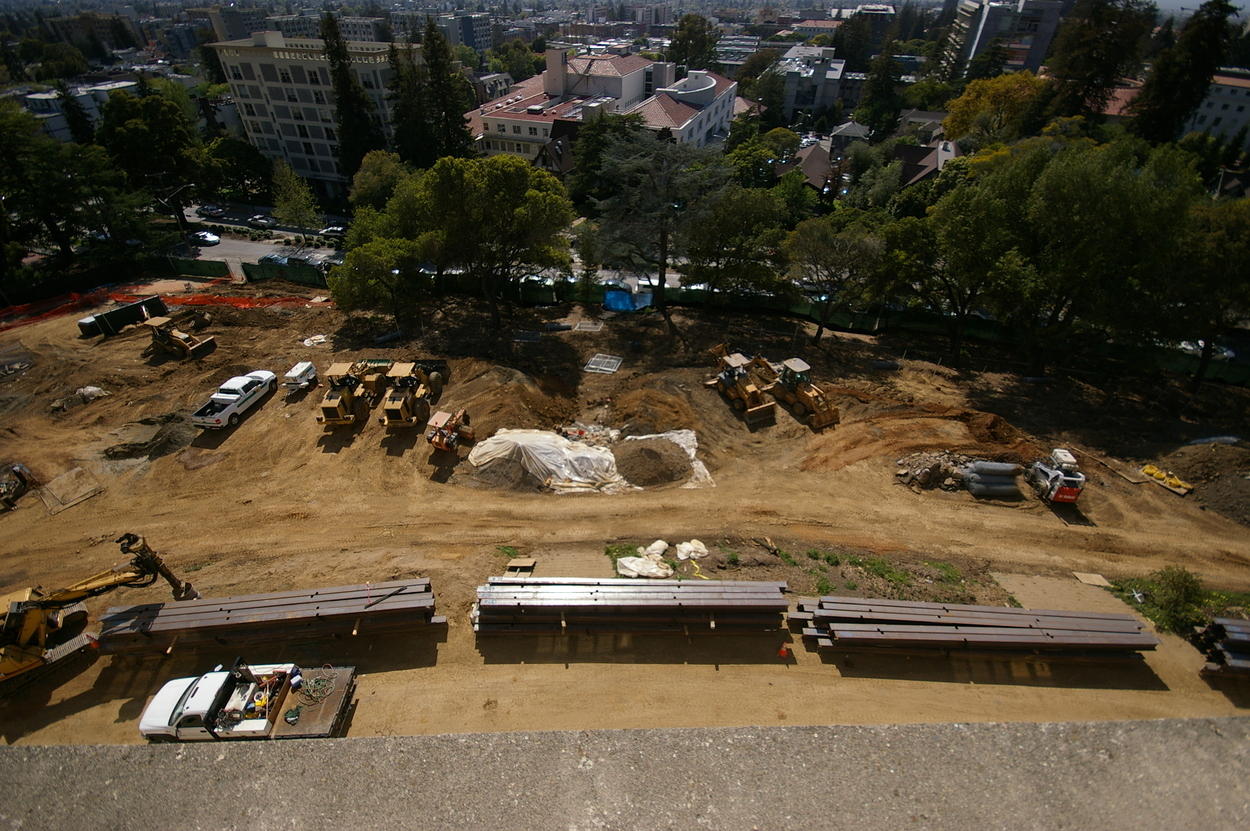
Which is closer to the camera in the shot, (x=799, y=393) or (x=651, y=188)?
(x=799, y=393)

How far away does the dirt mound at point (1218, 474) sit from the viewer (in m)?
18.3

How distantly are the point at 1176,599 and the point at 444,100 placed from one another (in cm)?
6667

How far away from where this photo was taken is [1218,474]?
19.3 metres

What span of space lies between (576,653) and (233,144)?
71.8 m

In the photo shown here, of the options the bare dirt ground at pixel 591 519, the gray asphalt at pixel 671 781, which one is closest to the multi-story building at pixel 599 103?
the bare dirt ground at pixel 591 519

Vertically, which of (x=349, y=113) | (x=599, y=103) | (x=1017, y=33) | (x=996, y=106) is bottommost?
(x=599, y=103)

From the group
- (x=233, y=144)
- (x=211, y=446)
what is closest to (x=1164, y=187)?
(x=211, y=446)

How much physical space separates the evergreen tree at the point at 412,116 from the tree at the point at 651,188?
3642 centimetres

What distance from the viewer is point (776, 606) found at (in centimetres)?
1361

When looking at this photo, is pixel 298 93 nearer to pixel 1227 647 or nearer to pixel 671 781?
pixel 671 781

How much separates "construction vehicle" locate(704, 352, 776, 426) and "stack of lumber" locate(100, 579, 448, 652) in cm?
1472

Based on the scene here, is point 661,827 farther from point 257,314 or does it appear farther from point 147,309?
point 147,309

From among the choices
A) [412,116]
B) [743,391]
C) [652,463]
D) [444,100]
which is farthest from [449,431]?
[444,100]

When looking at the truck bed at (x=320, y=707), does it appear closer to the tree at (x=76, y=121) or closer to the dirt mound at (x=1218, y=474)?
the dirt mound at (x=1218, y=474)
